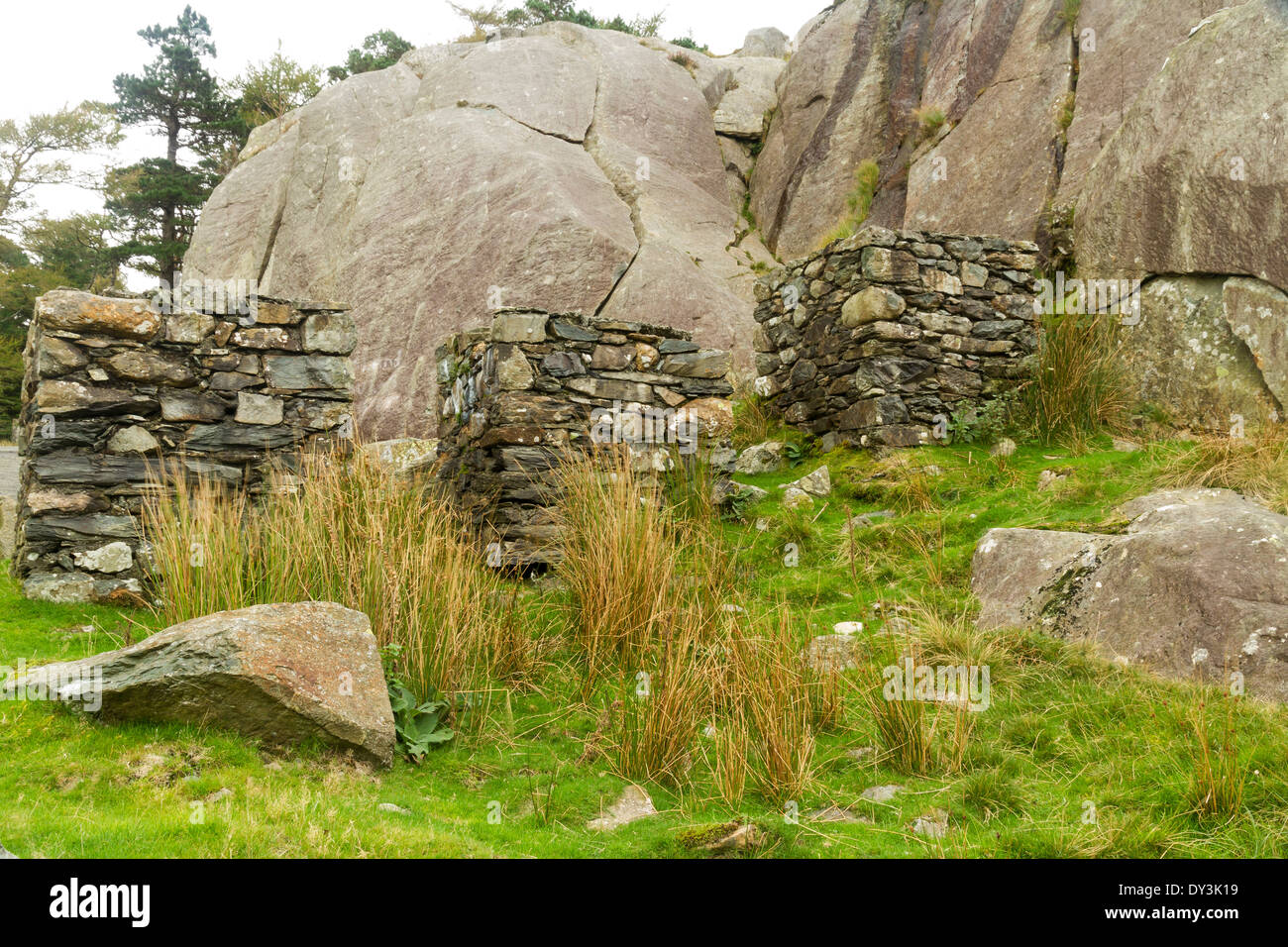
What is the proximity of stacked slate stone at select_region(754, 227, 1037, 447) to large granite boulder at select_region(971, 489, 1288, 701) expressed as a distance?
8.47 ft

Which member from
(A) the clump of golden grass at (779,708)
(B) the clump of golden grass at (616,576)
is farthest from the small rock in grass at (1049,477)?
(A) the clump of golden grass at (779,708)

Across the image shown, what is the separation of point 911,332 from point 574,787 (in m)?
5.29

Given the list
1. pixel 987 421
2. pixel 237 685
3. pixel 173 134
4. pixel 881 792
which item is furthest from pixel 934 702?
pixel 173 134

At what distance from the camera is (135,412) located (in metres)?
5.30

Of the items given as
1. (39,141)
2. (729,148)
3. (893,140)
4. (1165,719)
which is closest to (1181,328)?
(1165,719)

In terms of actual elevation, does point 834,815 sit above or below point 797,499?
below

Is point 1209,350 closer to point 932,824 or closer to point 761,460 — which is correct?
point 761,460

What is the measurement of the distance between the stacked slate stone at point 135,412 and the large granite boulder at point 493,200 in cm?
422

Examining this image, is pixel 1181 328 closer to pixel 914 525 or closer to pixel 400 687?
pixel 914 525

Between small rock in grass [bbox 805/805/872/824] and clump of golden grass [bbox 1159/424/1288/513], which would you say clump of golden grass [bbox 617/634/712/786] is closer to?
small rock in grass [bbox 805/805/872/824]

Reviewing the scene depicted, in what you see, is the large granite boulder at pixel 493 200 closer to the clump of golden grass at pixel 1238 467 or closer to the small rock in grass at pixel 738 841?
the clump of golden grass at pixel 1238 467

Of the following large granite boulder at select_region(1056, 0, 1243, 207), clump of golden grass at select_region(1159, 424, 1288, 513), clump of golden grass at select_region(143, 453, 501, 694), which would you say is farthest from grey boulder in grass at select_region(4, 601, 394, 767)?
large granite boulder at select_region(1056, 0, 1243, 207)

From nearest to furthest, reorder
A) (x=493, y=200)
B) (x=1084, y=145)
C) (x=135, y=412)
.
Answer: (x=135, y=412) < (x=1084, y=145) < (x=493, y=200)

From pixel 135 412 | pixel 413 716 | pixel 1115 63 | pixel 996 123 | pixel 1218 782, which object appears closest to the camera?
pixel 1218 782
